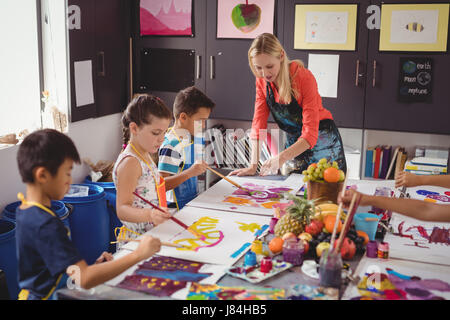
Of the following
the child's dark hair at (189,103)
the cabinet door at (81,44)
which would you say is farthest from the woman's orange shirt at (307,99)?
the cabinet door at (81,44)

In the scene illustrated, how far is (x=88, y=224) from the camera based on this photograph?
3145 mm

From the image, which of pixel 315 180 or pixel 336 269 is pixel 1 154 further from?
pixel 336 269

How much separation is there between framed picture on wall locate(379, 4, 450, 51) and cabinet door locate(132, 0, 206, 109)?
1366mm

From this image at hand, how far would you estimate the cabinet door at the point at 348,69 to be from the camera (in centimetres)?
367

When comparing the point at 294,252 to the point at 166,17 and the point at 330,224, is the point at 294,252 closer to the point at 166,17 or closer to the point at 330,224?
the point at 330,224

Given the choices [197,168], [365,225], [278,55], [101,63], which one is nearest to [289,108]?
[278,55]

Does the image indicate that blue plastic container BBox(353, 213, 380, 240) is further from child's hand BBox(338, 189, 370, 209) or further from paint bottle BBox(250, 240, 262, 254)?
paint bottle BBox(250, 240, 262, 254)

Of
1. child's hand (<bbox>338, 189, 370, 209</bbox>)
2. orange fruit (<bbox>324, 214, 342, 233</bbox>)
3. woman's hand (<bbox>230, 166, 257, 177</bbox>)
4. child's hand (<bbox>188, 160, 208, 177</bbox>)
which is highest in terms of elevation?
child's hand (<bbox>338, 189, 370, 209</bbox>)

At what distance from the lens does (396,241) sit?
186 cm

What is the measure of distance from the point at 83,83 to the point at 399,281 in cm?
280

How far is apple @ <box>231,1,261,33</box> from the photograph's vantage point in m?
3.88

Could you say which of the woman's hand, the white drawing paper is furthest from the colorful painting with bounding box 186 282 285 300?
the white drawing paper
